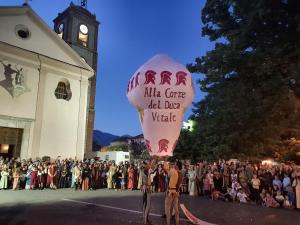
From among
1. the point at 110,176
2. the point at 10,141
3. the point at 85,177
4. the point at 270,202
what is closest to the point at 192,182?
the point at 270,202

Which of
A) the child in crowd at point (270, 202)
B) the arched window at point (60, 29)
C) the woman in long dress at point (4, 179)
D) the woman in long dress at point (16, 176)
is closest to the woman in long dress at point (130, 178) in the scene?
the woman in long dress at point (16, 176)

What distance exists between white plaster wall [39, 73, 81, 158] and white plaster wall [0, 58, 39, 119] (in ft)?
3.03

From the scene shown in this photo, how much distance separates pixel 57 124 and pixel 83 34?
15249 mm

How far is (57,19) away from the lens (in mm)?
38688

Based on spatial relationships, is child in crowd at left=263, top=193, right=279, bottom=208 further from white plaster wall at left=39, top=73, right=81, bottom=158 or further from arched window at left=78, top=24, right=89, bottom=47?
arched window at left=78, top=24, right=89, bottom=47

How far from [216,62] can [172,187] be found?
1138 centimetres

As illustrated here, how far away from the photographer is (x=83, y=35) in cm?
3684

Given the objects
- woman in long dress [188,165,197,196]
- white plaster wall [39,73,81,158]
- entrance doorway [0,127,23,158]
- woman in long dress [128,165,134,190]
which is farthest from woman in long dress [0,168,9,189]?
woman in long dress [188,165,197,196]

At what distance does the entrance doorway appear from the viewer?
73.7 feet

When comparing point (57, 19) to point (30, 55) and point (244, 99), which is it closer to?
point (30, 55)

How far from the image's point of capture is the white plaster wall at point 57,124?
24.0 metres

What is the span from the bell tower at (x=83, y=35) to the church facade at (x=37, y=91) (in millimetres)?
8679

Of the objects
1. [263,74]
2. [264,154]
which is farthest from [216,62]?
[264,154]

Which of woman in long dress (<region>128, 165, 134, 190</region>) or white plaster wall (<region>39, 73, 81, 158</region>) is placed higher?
white plaster wall (<region>39, 73, 81, 158</region>)
